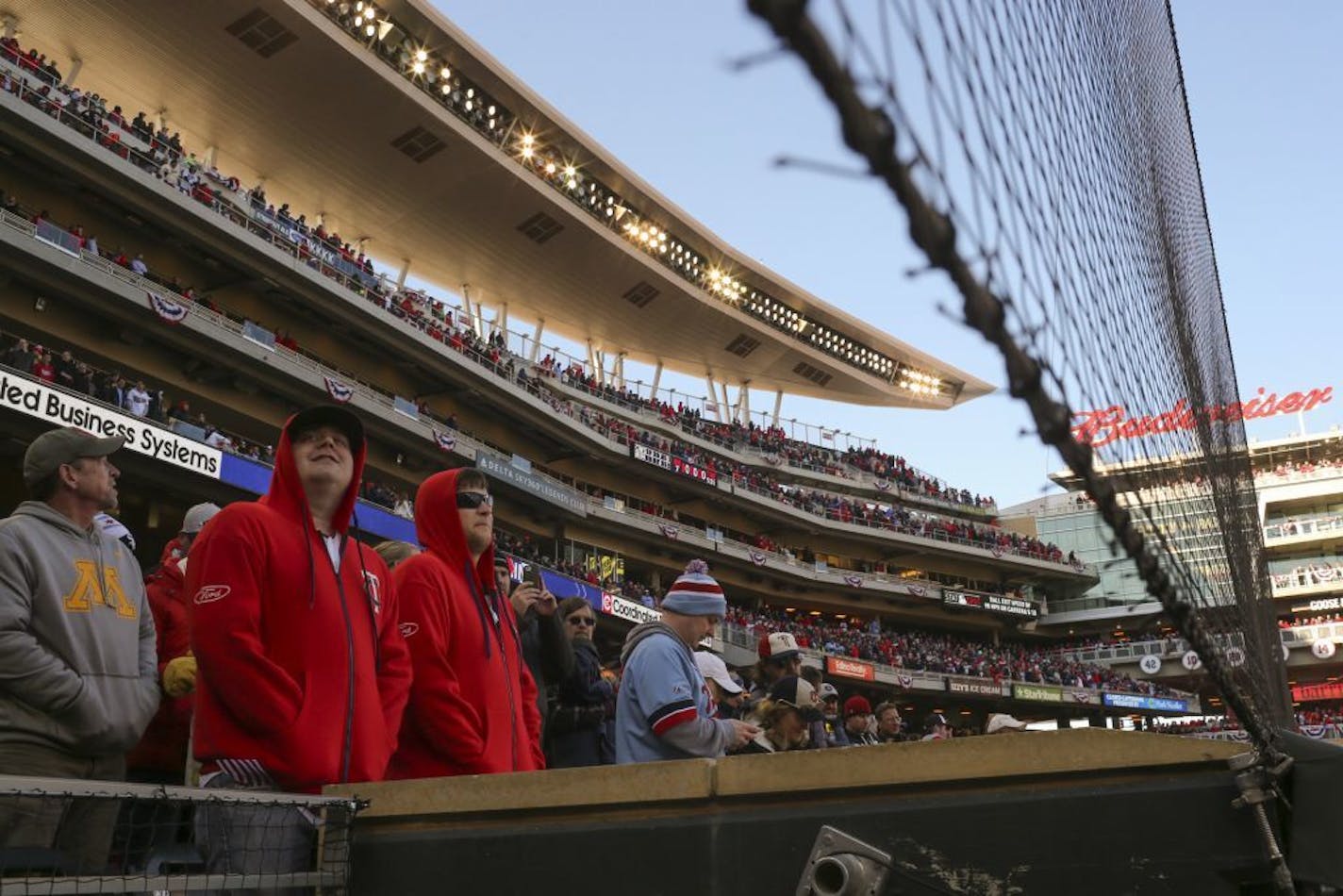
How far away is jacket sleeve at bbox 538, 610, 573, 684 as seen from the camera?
4.94m

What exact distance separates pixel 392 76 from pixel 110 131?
38.1ft

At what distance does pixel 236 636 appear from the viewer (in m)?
2.68

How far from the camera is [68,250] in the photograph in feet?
68.1

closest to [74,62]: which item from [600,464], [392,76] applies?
[392,76]

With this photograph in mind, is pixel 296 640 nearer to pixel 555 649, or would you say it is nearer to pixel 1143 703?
pixel 555 649

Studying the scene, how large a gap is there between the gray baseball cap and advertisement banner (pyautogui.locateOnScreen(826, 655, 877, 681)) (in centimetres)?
3801

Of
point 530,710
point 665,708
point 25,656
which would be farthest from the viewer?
point 530,710

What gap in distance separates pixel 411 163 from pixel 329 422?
119 ft

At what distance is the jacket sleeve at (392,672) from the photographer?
304 cm

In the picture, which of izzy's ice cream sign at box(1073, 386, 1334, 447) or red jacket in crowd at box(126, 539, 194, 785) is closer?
izzy's ice cream sign at box(1073, 386, 1334, 447)

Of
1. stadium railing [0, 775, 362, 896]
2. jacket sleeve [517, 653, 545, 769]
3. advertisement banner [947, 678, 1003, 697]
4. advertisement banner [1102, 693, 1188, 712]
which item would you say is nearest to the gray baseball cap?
stadium railing [0, 775, 362, 896]

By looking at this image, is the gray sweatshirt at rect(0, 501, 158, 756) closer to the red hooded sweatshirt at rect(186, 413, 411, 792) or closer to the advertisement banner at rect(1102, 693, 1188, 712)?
the red hooded sweatshirt at rect(186, 413, 411, 792)

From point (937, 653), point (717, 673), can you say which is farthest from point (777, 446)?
point (717, 673)

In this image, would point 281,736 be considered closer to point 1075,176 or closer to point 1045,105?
point 1045,105
